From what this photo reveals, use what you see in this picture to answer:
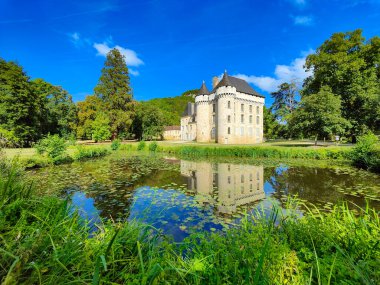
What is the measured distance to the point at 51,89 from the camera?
4159cm

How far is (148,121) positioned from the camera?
52.5 meters

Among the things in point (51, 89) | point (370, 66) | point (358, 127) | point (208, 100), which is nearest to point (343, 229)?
point (358, 127)

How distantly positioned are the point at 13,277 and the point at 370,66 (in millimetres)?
35706

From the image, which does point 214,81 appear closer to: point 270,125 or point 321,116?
point 270,125

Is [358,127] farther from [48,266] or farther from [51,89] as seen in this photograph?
[51,89]

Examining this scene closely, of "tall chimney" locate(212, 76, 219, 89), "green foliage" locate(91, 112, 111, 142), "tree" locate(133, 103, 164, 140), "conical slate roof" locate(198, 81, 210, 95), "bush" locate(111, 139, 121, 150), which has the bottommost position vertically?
"bush" locate(111, 139, 121, 150)

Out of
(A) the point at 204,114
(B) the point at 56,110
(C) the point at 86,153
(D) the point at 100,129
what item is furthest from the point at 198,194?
(B) the point at 56,110

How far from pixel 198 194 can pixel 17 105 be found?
1121 inches

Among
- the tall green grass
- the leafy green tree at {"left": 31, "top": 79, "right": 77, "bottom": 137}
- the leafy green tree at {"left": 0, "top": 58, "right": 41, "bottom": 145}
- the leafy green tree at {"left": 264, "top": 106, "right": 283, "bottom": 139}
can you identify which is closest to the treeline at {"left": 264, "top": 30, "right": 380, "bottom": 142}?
the tall green grass

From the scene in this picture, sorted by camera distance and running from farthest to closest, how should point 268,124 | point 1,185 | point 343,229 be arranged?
1. point 268,124
2. point 1,185
3. point 343,229

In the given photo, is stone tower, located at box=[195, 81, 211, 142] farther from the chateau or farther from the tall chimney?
the tall chimney

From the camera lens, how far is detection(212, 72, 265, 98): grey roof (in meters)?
39.1

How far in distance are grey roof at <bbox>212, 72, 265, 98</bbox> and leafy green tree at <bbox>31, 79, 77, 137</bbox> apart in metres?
30.7

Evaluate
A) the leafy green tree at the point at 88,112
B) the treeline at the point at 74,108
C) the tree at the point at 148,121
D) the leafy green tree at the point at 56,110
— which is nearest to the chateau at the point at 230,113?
the tree at the point at 148,121
